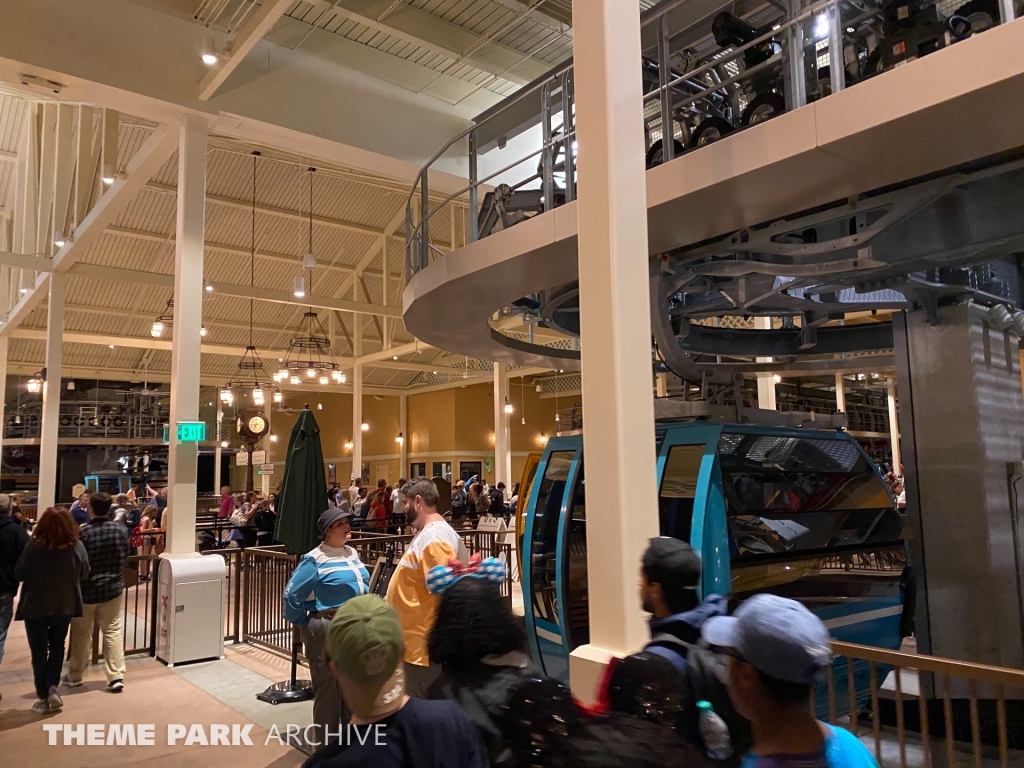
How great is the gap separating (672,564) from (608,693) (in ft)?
1.80

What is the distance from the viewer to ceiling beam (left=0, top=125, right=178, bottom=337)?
9.27 metres

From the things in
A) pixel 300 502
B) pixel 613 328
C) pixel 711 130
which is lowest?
pixel 300 502

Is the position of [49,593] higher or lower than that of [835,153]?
lower

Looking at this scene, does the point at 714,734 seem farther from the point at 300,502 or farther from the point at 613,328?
the point at 300,502

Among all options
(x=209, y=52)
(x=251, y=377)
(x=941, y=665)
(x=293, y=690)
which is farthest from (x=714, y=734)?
(x=251, y=377)

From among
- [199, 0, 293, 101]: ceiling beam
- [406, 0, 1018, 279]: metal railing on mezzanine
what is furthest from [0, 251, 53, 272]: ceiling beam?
[406, 0, 1018, 279]: metal railing on mezzanine

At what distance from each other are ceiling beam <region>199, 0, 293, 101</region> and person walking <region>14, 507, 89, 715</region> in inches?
200

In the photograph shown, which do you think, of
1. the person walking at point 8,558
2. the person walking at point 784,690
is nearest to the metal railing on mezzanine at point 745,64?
the person walking at point 784,690

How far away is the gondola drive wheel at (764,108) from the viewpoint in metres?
5.26

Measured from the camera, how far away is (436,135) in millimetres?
10312

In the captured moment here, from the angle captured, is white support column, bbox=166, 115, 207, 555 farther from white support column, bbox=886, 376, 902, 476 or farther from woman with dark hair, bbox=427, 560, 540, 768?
white support column, bbox=886, 376, 902, 476

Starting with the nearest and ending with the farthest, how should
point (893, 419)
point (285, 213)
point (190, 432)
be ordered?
point (190, 432), point (285, 213), point (893, 419)

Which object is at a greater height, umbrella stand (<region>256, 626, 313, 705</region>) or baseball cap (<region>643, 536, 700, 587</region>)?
baseball cap (<region>643, 536, 700, 587</region>)

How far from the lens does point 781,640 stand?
1.58 m
